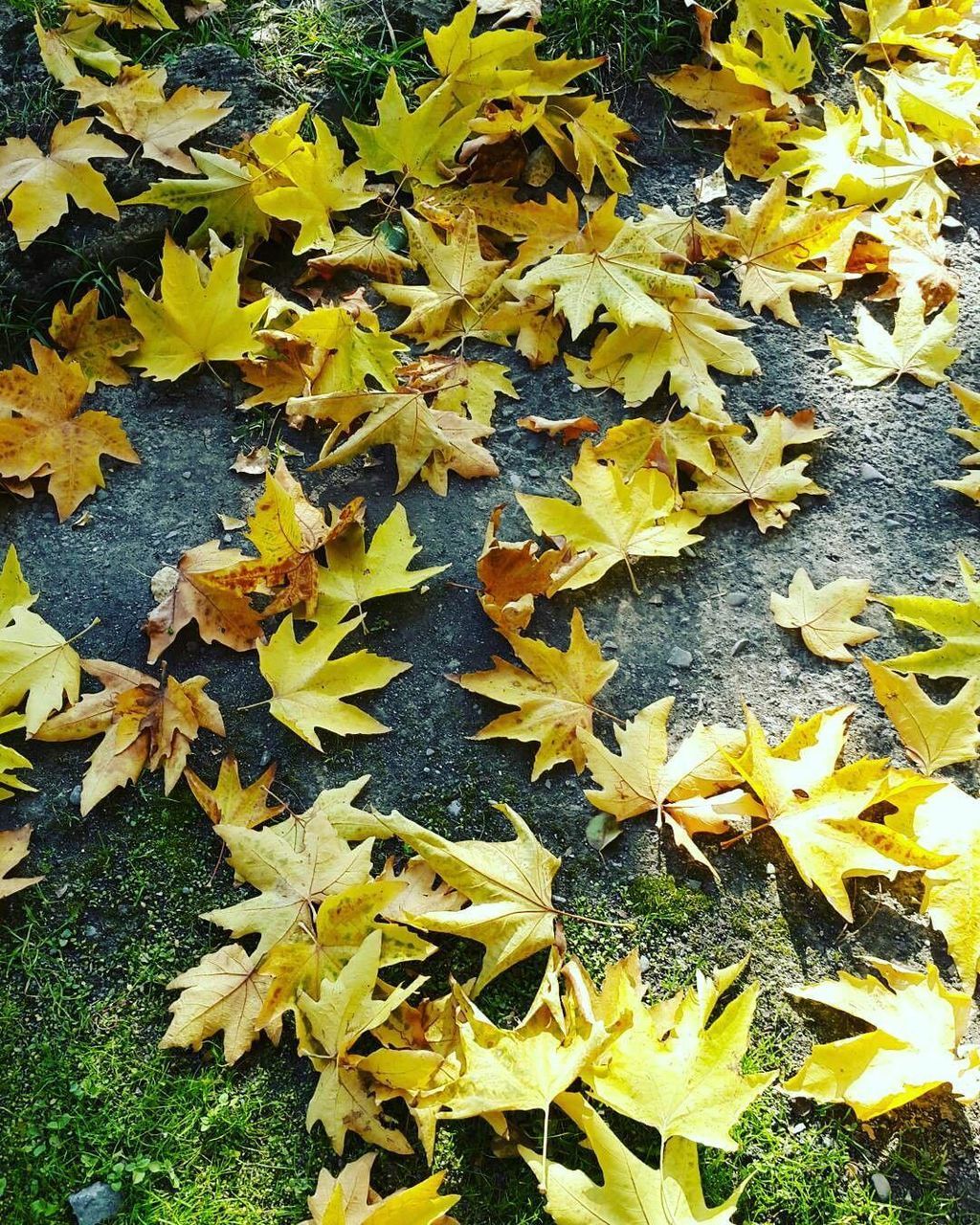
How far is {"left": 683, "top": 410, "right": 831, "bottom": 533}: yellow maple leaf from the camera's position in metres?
2.25

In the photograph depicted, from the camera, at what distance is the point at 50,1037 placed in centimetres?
175

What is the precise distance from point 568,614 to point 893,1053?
98cm

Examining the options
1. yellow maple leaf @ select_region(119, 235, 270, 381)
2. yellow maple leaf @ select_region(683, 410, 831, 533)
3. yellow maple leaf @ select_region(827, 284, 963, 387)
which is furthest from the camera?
yellow maple leaf @ select_region(827, 284, 963, 387)

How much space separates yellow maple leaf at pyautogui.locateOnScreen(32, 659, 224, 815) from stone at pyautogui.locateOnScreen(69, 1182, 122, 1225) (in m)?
0.63

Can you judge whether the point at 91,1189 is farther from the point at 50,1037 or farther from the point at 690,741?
the point at 690,741

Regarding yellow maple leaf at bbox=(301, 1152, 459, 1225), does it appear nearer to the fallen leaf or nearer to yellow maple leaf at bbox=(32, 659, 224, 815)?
yellow maple leaf at bbox=(32, 659, 224, 815)

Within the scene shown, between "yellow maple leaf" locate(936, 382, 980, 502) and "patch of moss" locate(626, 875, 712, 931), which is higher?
"yellow maple leaf" locate(936, 382, 980, 502)

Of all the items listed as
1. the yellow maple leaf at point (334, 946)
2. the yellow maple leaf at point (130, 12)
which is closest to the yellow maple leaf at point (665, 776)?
the yellow maple leaf at point (334, 946)

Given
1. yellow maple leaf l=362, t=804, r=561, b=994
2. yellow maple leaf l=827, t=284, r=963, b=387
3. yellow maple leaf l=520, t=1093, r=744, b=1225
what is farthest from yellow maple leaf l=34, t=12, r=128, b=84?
yellow maple leaf l=520, t=1093, r=744, b=1225

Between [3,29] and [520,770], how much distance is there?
2.46m

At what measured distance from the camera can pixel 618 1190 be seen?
149cm

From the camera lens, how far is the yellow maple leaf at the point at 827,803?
1756 millimetres

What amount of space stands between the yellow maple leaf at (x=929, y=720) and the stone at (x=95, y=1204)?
1.53 meters

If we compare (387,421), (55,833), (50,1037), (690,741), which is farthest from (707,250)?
(50,1037)
